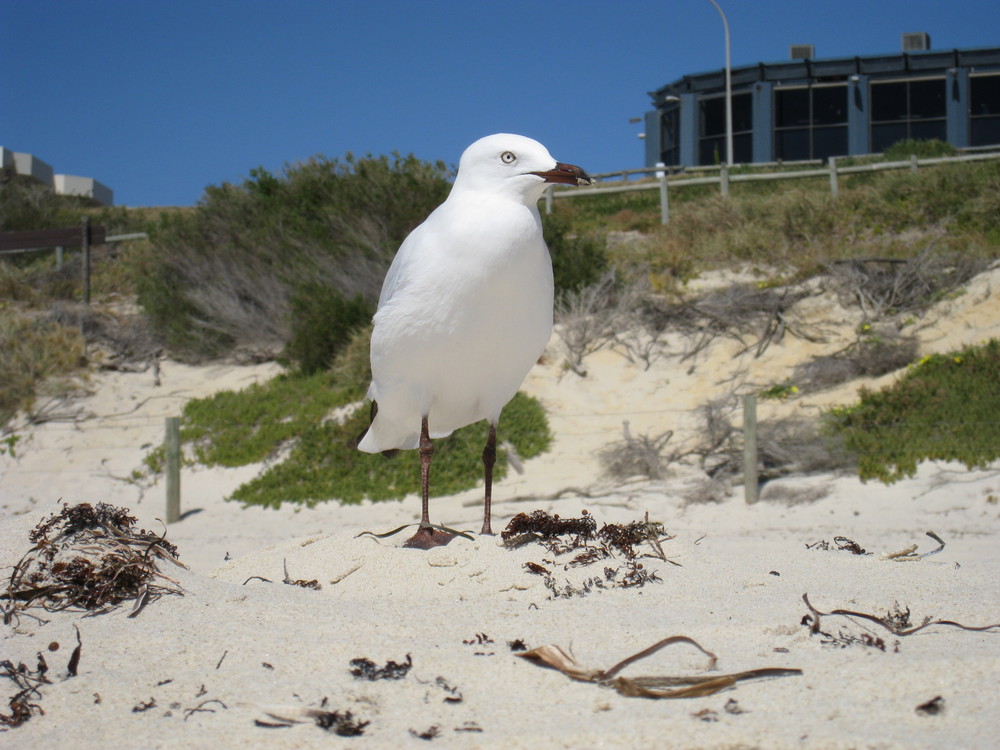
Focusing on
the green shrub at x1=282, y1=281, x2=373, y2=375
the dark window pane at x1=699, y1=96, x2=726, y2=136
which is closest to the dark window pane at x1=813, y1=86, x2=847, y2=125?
the dark window pane at x1=699, y1=96, x2=726, y2=136

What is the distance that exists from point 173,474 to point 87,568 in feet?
22.1

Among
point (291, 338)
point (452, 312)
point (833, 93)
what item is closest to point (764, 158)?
point (833, 93)

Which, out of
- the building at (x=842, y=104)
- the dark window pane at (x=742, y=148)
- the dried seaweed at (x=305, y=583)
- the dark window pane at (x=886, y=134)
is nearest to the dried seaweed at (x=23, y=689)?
the dried seaweed at (x=305, y=583)

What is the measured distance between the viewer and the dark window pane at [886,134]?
31781 millimetres

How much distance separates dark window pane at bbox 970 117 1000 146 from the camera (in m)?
30.8

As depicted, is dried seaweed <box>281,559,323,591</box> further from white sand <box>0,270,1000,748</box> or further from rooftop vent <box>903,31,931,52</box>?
rooftop vent <box>903,31,931,52</box>

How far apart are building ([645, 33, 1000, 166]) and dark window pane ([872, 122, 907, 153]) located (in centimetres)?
4

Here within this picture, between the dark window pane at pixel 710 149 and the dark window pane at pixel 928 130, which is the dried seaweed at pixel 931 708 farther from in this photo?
the dark window pane at pixel 928 130

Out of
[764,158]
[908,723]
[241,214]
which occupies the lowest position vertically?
[908,723]

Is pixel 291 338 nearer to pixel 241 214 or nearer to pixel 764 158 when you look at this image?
pixel 241 214

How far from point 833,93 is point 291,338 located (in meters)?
26.6

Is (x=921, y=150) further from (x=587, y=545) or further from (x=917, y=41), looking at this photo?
(x=587, y=545)

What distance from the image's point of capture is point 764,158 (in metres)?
32.2

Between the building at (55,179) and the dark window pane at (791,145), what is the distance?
27.7 meters
